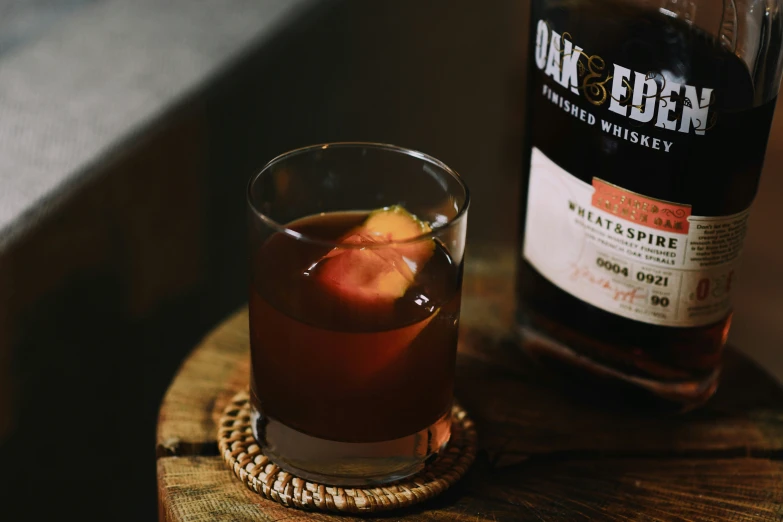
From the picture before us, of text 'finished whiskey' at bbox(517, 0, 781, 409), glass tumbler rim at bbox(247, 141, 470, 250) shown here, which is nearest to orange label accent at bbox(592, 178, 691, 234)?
text 'finished whiskey' at bbox(517, 0, 781, 409)

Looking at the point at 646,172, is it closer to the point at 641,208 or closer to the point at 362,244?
the point at 641,208

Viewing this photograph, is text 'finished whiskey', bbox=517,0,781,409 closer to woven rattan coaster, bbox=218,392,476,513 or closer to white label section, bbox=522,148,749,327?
white label section, bbox=522,148,749,327

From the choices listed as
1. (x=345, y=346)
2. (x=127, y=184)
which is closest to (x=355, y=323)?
(x=345, y=346)

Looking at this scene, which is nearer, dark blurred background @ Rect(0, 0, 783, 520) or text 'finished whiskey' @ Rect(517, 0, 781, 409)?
text 'finished whiskey' @ Rect(517, 0, 781, 409)

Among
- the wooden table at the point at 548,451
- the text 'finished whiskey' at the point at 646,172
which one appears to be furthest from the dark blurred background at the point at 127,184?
the text 'finished whiskey' at the point at 646,172

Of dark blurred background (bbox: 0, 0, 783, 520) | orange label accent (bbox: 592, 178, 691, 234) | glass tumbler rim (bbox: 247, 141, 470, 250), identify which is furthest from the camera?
dark blurred background (bbox: 0, 0, 783, 520)

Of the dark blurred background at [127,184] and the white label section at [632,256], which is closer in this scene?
the white label section at [632,256]

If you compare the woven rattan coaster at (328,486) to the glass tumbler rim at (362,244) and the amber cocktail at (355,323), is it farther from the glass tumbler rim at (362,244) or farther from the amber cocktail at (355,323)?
the glass tumbler rim at (362,244)
